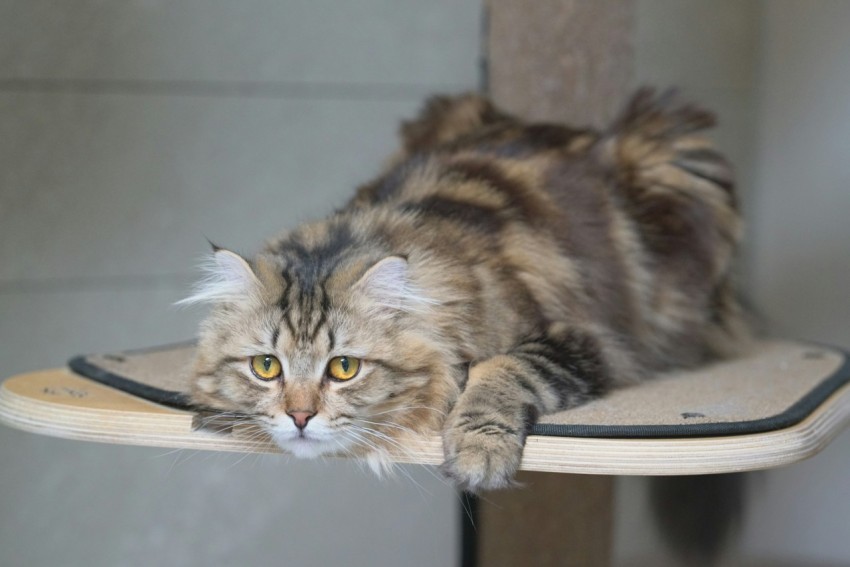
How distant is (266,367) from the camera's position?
1455 millimetres

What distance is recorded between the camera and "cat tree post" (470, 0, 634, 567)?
232 cm

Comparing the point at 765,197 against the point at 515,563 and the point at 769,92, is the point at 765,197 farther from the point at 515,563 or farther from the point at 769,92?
the point at 515,563

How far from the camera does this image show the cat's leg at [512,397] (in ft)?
4.37

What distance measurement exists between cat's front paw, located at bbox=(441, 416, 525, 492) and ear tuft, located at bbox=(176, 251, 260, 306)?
1.38ft

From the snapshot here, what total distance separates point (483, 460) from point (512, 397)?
15cm

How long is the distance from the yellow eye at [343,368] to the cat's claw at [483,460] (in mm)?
193

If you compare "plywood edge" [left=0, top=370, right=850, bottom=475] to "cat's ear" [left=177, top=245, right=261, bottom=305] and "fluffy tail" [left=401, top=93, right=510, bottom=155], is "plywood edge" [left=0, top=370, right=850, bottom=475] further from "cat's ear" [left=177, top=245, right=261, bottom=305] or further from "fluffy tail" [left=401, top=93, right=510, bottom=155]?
"fluffy tail" [left=401, top=93, right=510, bottom=155]

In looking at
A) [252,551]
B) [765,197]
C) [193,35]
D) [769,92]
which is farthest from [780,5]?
[252,551]

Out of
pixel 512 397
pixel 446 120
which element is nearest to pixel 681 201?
pixel 446 120

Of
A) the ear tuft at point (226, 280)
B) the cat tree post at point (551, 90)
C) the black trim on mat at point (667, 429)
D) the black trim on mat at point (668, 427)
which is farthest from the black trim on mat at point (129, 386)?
the cat tree post at point (551, 90)

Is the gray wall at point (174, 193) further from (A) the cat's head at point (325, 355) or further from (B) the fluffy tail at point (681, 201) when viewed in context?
(A) the cat's head at point (325, 355)

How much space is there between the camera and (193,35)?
2.99 metres

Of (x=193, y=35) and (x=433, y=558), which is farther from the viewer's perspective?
(x=433, y=558)

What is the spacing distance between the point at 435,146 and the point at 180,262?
1120 mm
